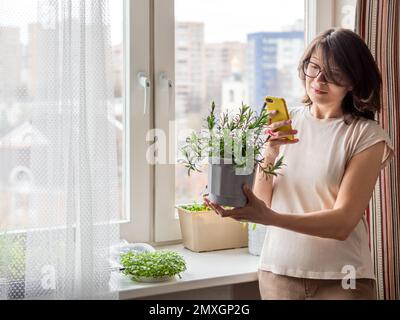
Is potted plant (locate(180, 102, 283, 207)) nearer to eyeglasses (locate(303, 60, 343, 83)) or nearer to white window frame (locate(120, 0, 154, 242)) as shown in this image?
eyeglasses (locate(303, 60, 343, 83))

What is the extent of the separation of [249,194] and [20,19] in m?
0.77

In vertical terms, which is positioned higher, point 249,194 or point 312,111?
point 312,111

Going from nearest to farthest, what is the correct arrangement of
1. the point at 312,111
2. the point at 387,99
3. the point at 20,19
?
the point at 20,19
the point at 312,111
the point at 387,99

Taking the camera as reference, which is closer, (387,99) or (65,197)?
(65,197)

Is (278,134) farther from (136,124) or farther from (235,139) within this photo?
(136,124)

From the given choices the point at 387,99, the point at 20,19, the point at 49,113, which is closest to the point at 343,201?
the point at 387,99

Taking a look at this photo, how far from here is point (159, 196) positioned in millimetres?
2141

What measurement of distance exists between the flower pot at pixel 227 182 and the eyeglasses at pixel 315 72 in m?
0.35

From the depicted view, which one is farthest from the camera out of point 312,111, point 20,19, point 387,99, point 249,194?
point 387,99

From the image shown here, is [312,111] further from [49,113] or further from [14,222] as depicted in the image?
[14,222]

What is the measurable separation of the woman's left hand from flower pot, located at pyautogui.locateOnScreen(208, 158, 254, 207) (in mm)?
14

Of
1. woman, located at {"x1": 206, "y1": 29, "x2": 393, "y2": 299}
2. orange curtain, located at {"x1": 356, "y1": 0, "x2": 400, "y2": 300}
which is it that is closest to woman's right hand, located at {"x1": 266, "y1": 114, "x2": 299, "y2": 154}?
woman, located at {"x1": 206, "y1": 29, "x2": 393, "y2": 299}

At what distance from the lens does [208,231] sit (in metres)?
2.12
